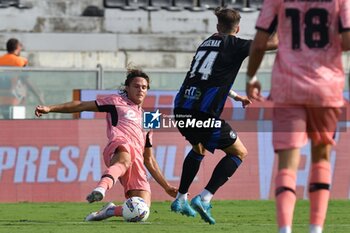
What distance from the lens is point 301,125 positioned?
8375 mm

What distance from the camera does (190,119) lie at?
12.7 m

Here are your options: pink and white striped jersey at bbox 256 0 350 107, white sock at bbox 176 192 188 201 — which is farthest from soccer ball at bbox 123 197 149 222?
pink and white striped jersey at bbox 256 0 350 107

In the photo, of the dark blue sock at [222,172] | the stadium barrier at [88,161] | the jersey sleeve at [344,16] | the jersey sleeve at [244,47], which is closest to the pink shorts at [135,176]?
the dark blue sock at [222,172]

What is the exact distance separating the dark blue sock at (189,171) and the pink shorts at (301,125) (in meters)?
4.10

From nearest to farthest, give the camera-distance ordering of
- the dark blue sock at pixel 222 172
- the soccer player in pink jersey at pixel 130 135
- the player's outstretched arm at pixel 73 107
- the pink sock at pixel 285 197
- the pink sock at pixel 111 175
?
the pink sock at pixel 285 197
the pink sock at pixel 111 175
the player's outstretched arm at pixel 73 107
the soccer player in pink jersey at pixel 130 135
the dark blue sock at pixel 222 172

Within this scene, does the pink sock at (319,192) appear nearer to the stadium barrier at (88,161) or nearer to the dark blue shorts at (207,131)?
the dark blue shorts at (207,131)

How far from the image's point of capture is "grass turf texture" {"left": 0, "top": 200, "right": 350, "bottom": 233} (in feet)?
36.4

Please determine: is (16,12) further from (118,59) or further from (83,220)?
(83,220)

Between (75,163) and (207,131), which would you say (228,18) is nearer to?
(207,131)

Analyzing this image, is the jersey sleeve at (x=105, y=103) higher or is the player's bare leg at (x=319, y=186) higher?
the player's bare leg at (x=319, y=186)

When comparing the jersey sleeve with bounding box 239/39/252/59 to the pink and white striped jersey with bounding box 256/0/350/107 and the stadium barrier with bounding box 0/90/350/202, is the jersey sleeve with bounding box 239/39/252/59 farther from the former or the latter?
the pink and white striped jersey with bounding box 256/0/350/107

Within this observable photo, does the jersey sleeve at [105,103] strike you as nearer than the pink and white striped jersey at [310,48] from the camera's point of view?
No

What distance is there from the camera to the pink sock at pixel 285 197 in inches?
320

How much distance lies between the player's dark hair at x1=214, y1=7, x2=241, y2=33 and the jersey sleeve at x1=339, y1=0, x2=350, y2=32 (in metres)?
3.96
